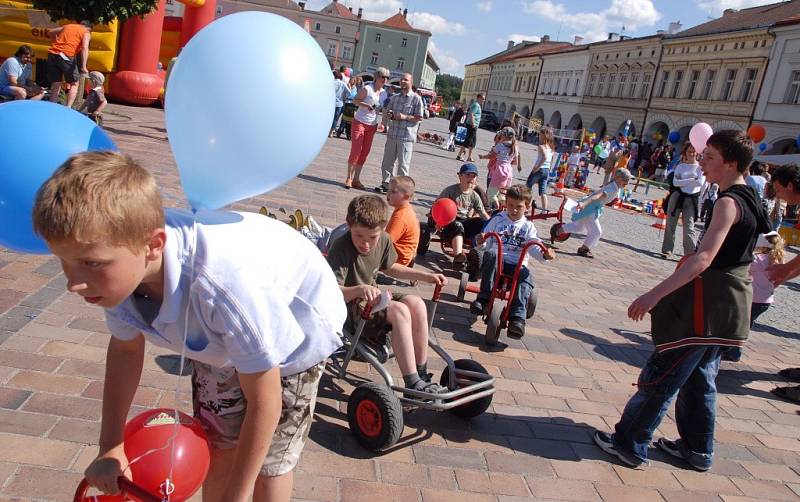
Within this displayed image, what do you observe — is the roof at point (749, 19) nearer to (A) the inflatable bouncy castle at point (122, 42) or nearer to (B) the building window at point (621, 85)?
(B) the building window at point (621, 85)

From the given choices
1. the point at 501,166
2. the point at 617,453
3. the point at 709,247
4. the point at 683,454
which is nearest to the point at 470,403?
the point at 617,453

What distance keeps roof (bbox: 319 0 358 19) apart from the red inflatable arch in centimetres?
7725

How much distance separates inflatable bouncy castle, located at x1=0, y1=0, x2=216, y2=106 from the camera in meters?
13.4

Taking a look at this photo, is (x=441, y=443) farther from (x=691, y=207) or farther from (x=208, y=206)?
(x=691, y=207)

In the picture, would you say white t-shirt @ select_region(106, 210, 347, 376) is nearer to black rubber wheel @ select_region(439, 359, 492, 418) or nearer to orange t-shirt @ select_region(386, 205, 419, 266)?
black rubber wheel @ select_region(439, 359, 492, 418)

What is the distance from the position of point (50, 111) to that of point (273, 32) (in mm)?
691

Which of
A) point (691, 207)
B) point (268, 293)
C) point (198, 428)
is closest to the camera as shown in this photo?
point (268, 293)

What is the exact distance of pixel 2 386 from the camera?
281 cm

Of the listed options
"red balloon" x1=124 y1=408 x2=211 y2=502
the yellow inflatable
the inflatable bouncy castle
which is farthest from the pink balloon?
the yellow inflatable

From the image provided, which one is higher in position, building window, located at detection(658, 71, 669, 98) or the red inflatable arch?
building window, located at detection(658, 71, 669, 98)

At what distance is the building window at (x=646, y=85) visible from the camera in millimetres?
45300

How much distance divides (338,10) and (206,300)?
9417cm

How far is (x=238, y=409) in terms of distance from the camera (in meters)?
1.77

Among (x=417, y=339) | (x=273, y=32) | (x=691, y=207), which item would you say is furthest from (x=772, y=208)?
(x=273, y=32)
